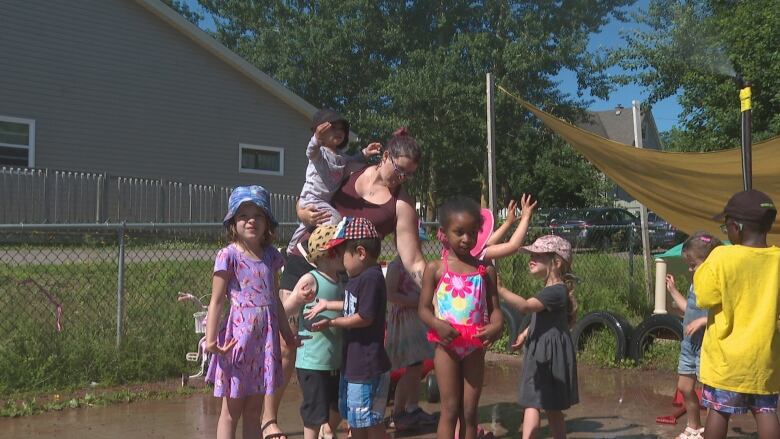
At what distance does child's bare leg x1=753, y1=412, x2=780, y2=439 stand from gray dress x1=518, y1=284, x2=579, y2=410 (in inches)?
38.4

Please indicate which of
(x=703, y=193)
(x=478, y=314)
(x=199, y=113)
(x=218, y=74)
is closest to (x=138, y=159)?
(x=199, y=113)

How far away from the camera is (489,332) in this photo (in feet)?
12.3

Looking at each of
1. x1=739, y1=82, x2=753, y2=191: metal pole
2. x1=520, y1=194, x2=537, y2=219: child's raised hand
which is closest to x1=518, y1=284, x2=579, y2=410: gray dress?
x1=520, y1=194, x2=537, y2=219: child's raised hand

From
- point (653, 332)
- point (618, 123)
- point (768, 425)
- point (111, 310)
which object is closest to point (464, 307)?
point (768, 425)

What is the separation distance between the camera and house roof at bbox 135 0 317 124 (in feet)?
57.3

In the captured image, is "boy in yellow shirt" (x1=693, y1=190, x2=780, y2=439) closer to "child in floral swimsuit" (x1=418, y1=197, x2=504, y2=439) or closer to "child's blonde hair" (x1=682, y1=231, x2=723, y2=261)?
"child's blonde hair" (x1=682, y1=231, x2=723, y2=261)

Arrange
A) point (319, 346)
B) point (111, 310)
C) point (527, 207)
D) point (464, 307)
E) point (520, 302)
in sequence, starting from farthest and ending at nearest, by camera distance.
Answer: point (111, 310) → point (527, 207) → point (520, 302) → point (319, 346) → point (464, 307)

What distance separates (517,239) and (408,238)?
64 cm

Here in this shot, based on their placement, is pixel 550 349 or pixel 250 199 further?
pixel 550 349

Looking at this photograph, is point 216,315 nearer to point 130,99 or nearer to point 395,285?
point 395,285

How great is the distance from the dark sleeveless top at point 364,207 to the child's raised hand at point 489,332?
949 mm

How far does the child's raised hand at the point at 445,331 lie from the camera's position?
371cm

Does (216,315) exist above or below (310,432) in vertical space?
above

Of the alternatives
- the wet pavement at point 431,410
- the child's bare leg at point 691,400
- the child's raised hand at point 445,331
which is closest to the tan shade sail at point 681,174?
the wet pavement at point 431,410
